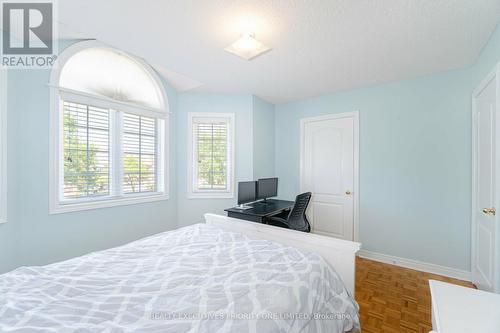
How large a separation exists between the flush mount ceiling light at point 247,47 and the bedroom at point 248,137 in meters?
0.01

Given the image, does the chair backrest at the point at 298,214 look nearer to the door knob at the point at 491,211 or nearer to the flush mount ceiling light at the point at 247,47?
the door knob at the point at 491,211

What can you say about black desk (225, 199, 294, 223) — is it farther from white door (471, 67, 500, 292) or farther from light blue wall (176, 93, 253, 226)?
white door (471, 67, 500, 292)

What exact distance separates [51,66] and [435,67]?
4.10 metres

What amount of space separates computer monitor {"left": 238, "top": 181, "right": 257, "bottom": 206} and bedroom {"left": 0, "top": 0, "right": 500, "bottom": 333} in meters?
0.34

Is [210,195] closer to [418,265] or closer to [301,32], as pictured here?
[301,32]

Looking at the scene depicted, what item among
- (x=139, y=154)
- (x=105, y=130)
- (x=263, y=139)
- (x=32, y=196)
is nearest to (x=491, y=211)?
(x=263, y=139)

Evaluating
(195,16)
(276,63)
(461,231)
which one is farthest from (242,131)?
(461,231)

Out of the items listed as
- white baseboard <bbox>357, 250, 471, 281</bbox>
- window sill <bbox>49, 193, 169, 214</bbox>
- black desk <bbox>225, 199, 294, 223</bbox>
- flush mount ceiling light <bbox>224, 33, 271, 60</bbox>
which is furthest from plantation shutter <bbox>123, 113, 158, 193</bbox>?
white baseboard <bbox>357, 250, 471, 281</bbox>

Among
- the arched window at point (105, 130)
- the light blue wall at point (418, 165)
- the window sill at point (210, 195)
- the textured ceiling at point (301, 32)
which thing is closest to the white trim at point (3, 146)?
the arched window at point (105, 130)

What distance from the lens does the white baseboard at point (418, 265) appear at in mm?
2467

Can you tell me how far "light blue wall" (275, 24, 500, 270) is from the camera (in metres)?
2.48

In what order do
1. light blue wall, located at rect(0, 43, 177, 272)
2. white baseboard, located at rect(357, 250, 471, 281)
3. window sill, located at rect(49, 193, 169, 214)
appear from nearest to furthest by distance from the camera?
light blue wall, located at rect(0, 43, 177, 272)
window sill, located at rect(49, 193, 169, 214)
white baseboard, located at rect(357, 250, 471, 281)

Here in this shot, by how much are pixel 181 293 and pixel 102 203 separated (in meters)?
1.99

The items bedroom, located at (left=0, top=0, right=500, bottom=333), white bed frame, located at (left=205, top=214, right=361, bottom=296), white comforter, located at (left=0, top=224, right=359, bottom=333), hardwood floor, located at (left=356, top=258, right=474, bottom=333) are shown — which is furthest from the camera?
hardwood floor, located at (left=356, top=258, right=474, bottom=333)
